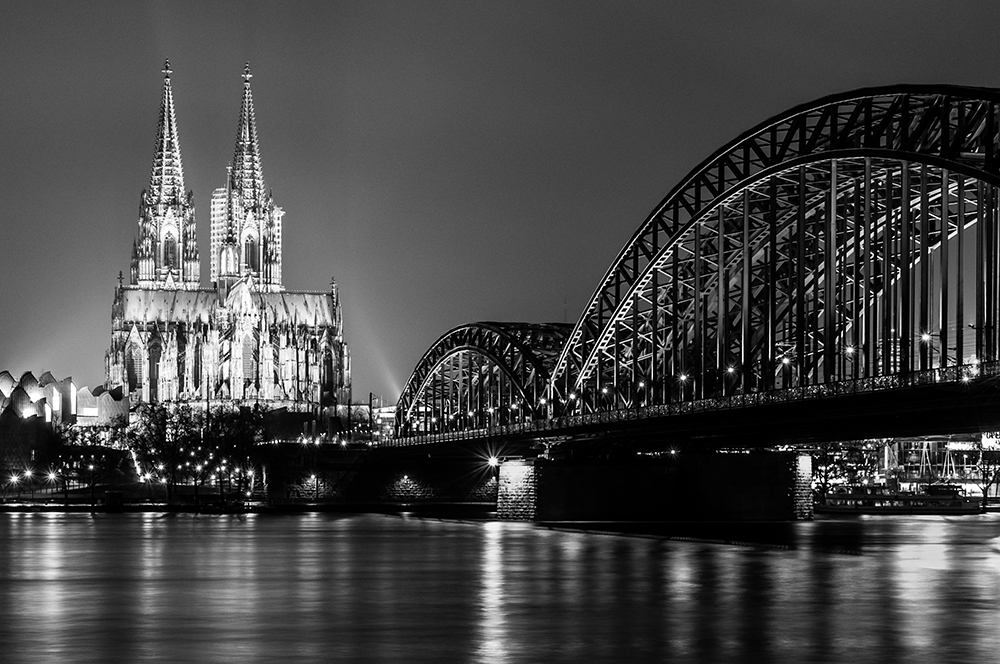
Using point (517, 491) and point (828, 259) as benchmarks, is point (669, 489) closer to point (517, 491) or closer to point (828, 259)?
point (517, 491)

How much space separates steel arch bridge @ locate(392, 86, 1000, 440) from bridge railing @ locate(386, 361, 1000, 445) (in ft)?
0.52

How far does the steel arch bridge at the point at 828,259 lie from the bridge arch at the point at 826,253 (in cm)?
14

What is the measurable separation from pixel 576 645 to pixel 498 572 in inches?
1015

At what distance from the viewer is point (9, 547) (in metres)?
86.6

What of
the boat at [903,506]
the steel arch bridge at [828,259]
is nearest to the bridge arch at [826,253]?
the steel arch bridge at [828,259]

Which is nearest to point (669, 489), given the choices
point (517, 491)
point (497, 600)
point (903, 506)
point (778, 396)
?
point (517, 491)

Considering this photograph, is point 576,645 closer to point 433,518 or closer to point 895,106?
point 895,106

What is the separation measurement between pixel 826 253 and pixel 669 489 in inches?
1311

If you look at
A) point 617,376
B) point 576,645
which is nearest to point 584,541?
point 617,376

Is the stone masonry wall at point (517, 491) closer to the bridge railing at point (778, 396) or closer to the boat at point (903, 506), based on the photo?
the bridge railing at point (778, 396)

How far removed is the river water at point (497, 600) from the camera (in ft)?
132

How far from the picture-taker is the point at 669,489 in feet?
409

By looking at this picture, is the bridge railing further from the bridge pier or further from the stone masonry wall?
the bridge pier

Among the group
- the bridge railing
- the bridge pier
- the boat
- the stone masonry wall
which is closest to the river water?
the bridge railing
